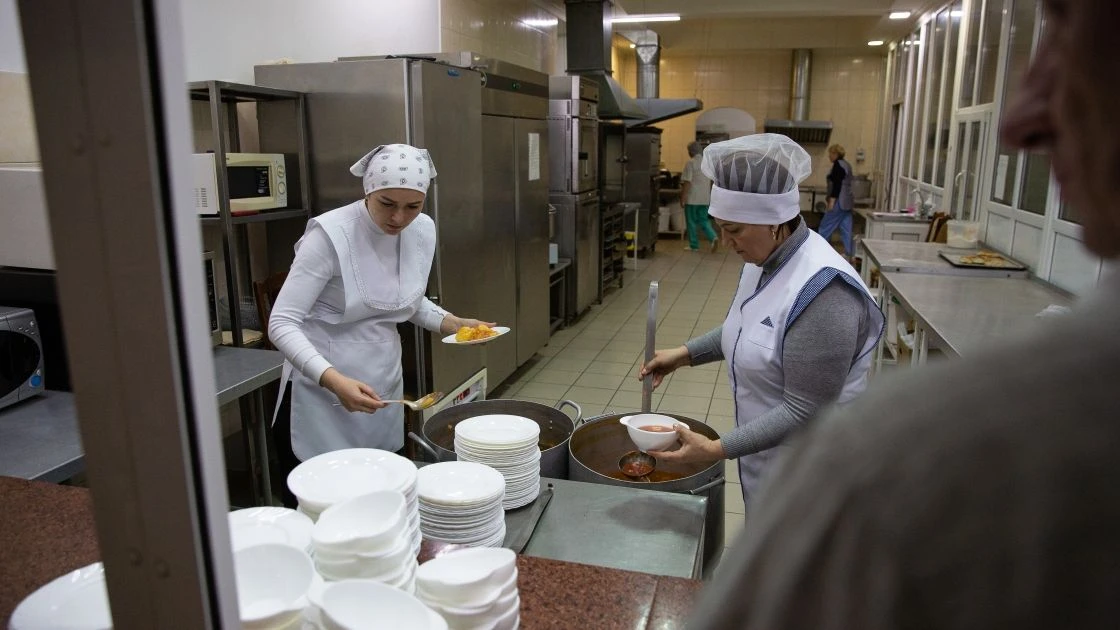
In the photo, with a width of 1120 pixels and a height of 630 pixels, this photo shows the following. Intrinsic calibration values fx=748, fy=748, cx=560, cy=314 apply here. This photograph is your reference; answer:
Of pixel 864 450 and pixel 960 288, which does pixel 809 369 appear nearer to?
pixel 864 450

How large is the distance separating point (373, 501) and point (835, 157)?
393 inches

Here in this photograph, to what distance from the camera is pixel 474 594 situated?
3.59 feet

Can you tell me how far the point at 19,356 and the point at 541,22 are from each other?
6.78 metres

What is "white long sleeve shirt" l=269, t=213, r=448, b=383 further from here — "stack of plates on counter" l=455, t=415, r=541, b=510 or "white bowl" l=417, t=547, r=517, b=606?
"white bowl" l=417, t=547, r=517, b=606

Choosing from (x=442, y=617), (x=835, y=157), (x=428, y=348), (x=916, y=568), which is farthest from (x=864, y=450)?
(x=835, y=157)

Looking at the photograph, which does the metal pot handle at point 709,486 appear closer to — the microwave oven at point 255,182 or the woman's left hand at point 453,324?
the woman's left hand at point 453,324

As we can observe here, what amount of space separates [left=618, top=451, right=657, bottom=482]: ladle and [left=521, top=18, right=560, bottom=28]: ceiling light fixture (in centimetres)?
622

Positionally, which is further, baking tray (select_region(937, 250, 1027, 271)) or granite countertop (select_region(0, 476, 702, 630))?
baking tray (select_region(937, 250, 1027, 271))

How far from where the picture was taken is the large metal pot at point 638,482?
6.45 feet

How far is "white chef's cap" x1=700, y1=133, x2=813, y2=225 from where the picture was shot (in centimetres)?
199

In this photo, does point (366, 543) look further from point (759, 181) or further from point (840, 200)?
point (840, 200)

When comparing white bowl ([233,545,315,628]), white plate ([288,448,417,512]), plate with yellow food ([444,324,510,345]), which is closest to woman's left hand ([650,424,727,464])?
white plate ([288,448,417,512])

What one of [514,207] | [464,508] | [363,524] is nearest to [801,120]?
[514,207]

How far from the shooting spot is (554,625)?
1226mm
